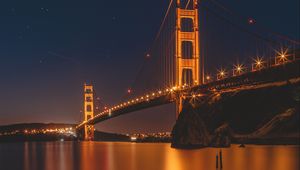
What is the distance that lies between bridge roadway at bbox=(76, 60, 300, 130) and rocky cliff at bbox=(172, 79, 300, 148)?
1936 mm

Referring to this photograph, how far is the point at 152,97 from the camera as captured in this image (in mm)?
80500

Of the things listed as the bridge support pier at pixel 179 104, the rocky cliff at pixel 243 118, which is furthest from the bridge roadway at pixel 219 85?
the rocky cliff at pixel 243 118

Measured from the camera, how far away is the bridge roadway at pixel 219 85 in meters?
56.2

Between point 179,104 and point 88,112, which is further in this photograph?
point 88,112

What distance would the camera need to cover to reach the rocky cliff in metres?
59.2

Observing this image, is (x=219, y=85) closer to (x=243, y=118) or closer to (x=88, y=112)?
(x=243, y=118)

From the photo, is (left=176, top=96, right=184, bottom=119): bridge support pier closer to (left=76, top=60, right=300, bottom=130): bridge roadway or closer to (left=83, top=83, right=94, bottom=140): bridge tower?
(left=76, top=60, right=300, bottom=130): bridge roadway

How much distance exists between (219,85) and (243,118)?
51.3 ft

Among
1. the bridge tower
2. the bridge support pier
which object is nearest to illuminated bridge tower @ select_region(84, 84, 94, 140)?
the bridge tower

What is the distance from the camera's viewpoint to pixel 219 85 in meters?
64.4

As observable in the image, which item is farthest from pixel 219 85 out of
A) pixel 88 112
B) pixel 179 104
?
pixel 88 112

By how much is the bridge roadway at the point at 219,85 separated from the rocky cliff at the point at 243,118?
6.35 ft

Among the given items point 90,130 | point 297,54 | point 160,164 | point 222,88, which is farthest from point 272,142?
point 90,130

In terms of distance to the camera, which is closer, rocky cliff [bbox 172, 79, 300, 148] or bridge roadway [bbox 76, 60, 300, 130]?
bridge roadway [bbox 76, 60, 300, 130]
